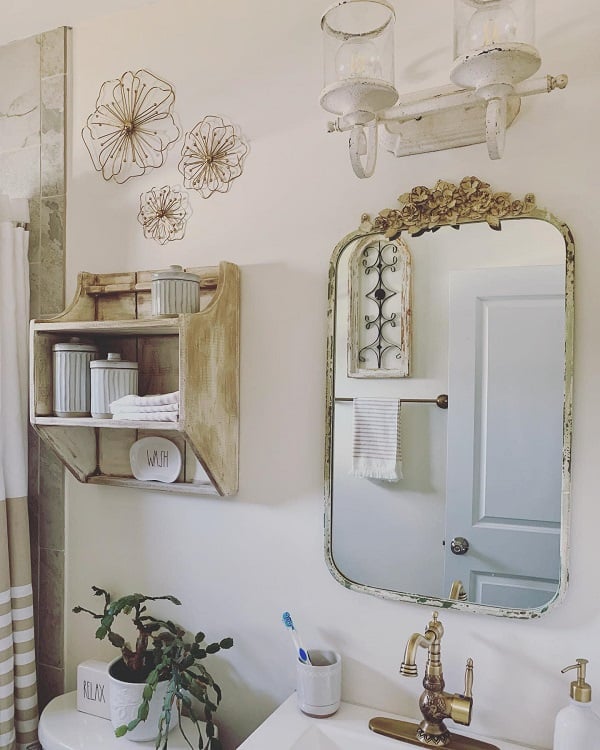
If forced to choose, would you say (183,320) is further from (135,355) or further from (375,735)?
(375,735)

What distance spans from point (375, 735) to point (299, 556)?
35 centimetres

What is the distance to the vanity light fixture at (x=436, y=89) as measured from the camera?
966 millimetres

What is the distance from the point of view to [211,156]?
1454mm

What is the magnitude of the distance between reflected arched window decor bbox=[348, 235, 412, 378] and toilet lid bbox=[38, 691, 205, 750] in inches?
32.9

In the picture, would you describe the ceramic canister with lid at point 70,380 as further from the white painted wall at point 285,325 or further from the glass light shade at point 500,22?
the glass light shade at point 500,22

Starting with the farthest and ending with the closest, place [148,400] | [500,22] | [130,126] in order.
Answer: [130,126] → [148,400] → [500,22]

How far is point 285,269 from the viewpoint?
1.38 metres

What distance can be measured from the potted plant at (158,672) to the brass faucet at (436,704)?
39cm

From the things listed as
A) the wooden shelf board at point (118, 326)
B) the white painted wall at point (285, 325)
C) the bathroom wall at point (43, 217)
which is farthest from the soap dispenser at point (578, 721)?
the bathroom wall at point (43, 217)

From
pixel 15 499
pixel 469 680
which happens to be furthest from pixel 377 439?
pixel 15 499

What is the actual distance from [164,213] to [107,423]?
507mm

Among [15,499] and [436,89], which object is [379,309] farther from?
[15,499]

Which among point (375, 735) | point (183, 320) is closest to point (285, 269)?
point (183, 320)

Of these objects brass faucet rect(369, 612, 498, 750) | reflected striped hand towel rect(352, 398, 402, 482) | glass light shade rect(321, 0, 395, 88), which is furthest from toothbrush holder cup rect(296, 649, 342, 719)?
glass light shade rect(321, 0, 395, 88)
